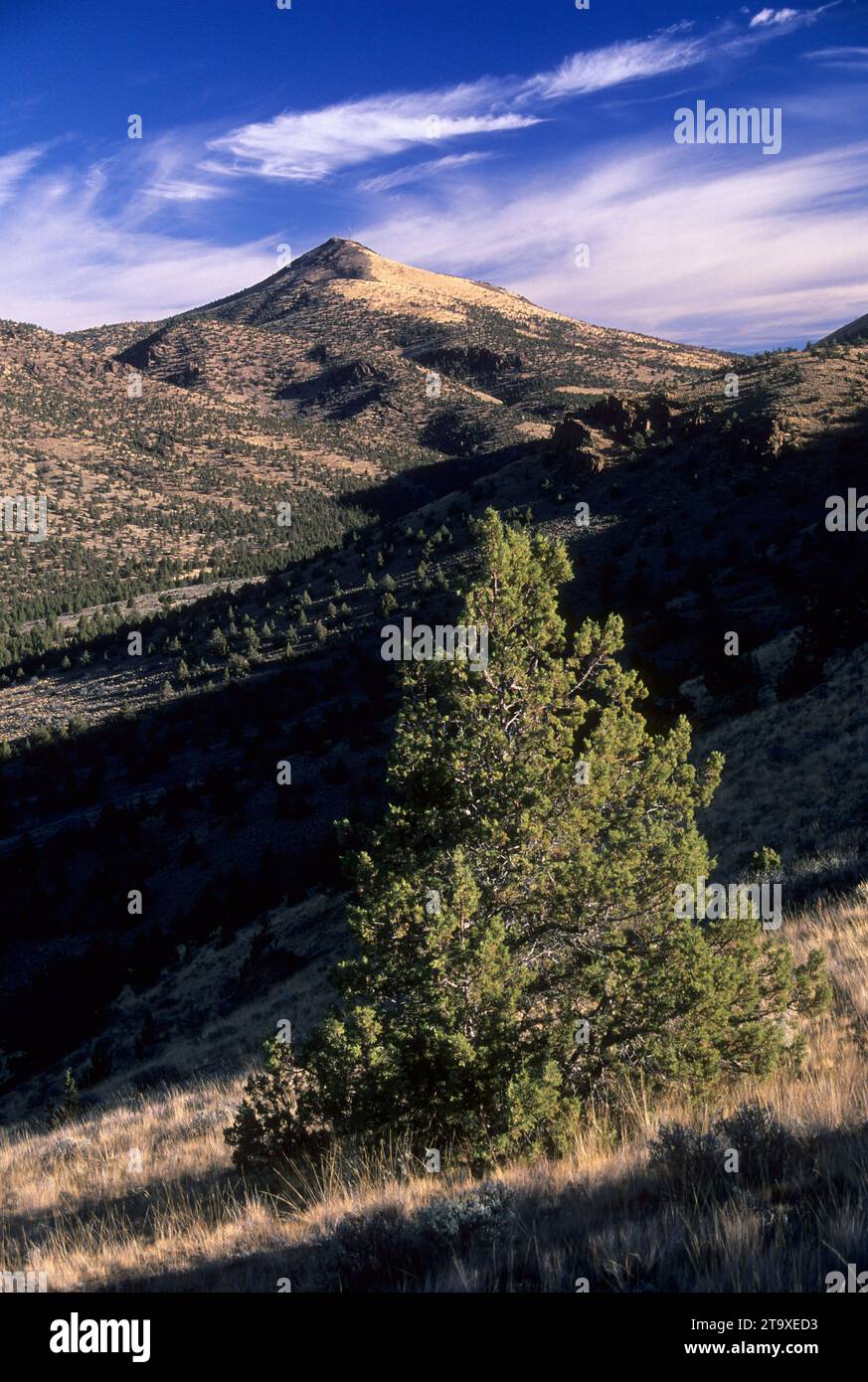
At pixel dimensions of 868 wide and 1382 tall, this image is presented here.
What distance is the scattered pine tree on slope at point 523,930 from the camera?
5.73m

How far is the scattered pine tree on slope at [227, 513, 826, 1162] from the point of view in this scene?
5730mm

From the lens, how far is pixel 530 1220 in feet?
13.6

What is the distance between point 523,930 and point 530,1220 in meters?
2.50

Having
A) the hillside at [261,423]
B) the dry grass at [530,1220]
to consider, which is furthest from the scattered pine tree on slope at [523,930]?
the hillside at [261,423]

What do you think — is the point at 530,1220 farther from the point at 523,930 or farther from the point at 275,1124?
the point at 275,1124

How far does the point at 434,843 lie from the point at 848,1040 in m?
3.76

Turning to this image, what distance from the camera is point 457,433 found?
424 feet

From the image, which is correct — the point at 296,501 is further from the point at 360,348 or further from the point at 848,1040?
the point at 848,1040

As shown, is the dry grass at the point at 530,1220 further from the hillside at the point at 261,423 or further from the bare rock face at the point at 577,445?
the hillside at the point at 261,423

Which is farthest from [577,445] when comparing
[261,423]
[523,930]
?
[261,423]

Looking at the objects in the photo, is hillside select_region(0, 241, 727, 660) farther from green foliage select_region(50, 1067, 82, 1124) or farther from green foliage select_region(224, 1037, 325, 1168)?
green foliage select_region(224, 1037, 325, 1168)

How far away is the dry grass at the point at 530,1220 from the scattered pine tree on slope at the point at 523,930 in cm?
40

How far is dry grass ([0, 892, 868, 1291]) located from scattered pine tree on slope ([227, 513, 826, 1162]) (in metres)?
0.40

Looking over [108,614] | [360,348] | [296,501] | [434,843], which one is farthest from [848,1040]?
[360,348]
